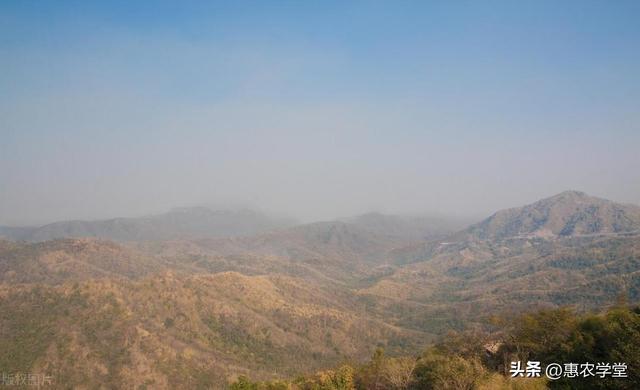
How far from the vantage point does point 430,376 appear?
74.4 metres

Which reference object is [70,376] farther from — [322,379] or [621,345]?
[621,345]

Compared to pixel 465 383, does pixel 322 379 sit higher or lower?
lower

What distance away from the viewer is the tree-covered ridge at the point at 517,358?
56.2 metres

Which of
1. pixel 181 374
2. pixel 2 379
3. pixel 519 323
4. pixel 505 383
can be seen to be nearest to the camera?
pixel 505 383

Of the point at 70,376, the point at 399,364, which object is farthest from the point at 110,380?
the point at 399,364

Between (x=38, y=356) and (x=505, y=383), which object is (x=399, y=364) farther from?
(x=38, y=356)

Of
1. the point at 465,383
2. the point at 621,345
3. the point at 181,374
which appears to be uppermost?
the point at 621,345

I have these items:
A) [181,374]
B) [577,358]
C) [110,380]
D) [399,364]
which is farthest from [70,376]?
[577,358]

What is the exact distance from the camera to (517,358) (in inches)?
2933

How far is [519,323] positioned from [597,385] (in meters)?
26.3

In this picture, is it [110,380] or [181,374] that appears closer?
[110,380]

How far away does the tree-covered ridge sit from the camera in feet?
184

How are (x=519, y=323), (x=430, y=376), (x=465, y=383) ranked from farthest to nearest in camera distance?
(x=519, y=323) < (x=430, y=376) < (x=465, y=383)

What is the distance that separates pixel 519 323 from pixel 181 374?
155207 mm
